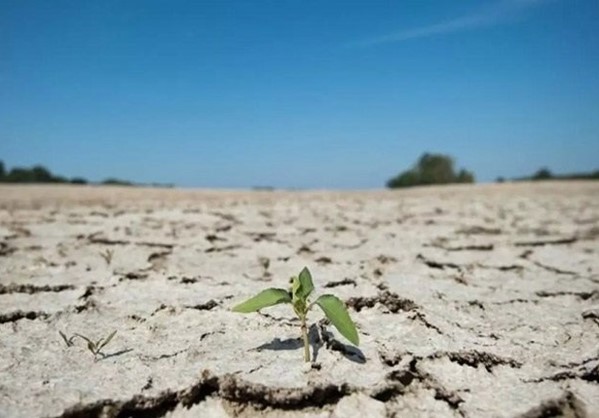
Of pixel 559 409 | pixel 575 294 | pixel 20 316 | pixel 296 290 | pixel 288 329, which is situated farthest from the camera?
pixel 575 294

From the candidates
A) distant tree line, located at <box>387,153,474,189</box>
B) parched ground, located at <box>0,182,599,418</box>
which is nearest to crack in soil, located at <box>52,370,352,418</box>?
parched ground, located at <box>0,182,599,418</box>

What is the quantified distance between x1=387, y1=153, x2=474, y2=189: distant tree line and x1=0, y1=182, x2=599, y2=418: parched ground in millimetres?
22388

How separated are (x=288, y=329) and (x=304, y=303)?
27cm

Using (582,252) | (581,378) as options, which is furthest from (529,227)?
(581,378)

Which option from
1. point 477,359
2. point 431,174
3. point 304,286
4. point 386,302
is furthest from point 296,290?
point 431,174

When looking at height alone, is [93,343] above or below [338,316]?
below

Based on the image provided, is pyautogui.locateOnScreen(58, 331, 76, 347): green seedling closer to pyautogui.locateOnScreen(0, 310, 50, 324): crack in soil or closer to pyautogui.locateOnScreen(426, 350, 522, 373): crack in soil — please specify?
pyautogui.locateOnScreen(0, 310, 50, 324): crack in soil

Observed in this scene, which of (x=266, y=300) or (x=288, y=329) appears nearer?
(x=266, y=300)

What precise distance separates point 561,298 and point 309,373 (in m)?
1.19

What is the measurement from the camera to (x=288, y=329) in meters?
1.38

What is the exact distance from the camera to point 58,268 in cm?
212

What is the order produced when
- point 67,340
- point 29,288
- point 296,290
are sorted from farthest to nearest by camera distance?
1. point 29,288
2. point 67,340
3. point 296,290

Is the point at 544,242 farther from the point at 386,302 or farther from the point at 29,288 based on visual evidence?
the point at 29,288

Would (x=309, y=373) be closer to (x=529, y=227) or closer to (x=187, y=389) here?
(x=187, y=389)
